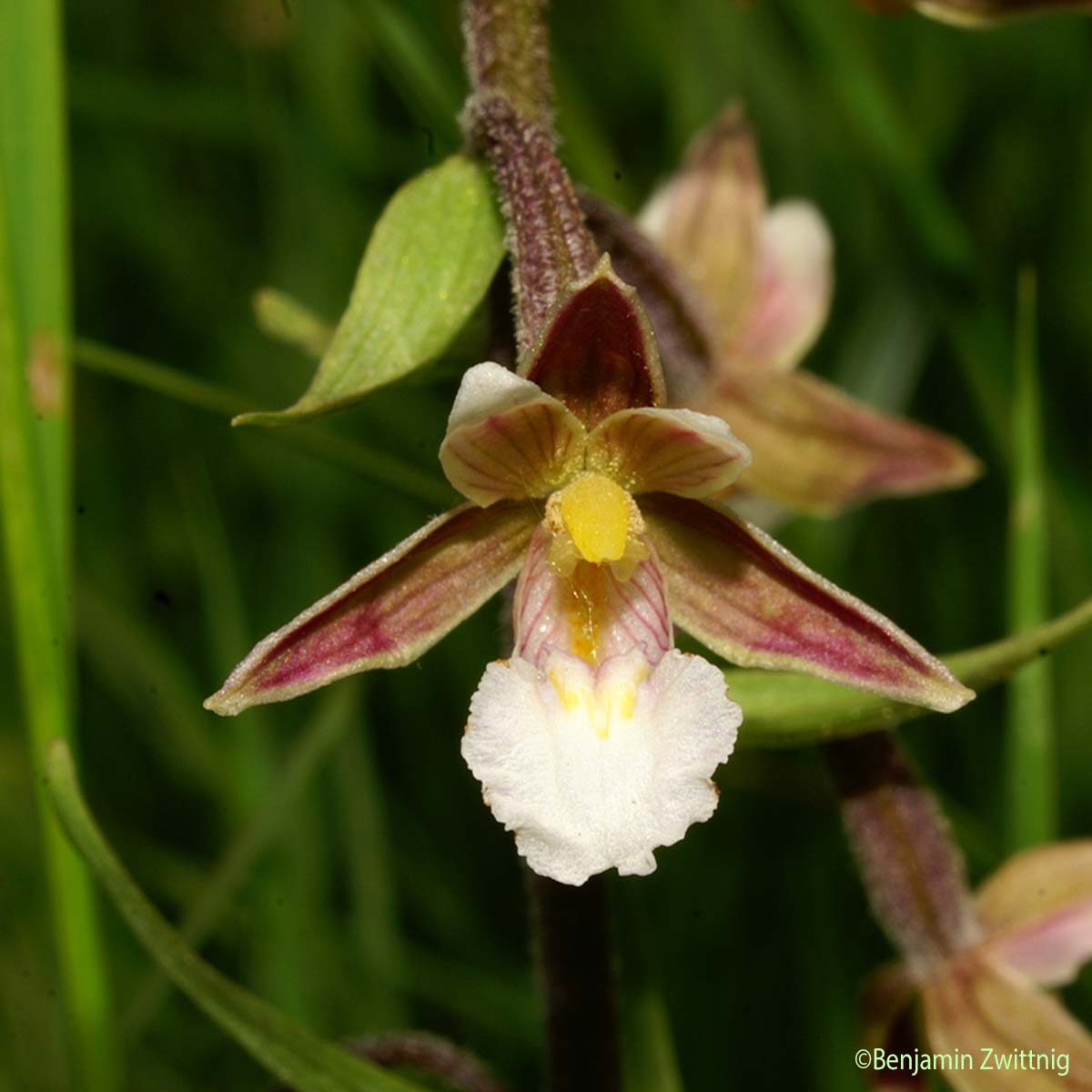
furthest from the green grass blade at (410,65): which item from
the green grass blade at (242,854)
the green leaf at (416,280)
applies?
the green grass blade at (242,854)

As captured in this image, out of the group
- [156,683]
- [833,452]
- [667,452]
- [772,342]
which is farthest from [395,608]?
[156,683]

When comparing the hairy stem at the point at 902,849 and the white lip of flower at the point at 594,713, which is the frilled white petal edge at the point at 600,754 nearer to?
the white lip of flower at the point at 594,713

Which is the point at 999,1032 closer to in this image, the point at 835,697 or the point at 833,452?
the point at 835,697

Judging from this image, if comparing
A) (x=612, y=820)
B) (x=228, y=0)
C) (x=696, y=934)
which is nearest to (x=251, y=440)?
(x=228, y=0)

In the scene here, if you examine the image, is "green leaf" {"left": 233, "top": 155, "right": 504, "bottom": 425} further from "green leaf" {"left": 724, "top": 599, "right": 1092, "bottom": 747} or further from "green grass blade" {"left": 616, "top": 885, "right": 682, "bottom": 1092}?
"green grass blade" {"left": 616, "top": 885, "right": 682, "bottom": 1092}

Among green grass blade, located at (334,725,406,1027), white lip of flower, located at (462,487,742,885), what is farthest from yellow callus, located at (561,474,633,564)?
green grass blade, located at (334,725,406,1027)
